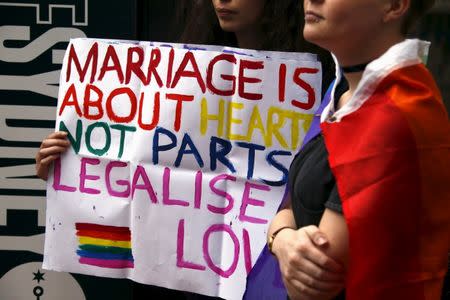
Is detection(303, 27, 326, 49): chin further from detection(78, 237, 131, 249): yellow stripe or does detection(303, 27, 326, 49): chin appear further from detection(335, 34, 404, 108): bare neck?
detection(78, 237, 131, 249): yellow stripe

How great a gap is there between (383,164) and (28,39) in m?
1.88

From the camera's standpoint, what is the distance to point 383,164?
3.59 feet

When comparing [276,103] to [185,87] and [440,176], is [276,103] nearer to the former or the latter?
[185,87]

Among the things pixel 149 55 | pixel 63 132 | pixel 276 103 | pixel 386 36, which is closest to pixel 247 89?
pixel 276 103

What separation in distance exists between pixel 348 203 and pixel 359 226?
4 cm

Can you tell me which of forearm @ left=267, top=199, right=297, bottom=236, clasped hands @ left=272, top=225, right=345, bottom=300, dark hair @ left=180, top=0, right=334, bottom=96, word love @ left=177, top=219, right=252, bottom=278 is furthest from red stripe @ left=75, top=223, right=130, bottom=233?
clasped hands @ left=272, top=225, right=345, bottom=300

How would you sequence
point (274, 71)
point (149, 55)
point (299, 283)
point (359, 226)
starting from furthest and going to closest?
point (149, 55) < point (274, 71) < point (299, 283) < point (359, 226)

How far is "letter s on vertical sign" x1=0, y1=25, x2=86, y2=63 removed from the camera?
2.63 metres

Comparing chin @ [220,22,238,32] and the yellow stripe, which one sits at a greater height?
chin @ [220,22,238,32]

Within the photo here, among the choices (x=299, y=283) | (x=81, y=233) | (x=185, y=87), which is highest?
(x=185, y=87)

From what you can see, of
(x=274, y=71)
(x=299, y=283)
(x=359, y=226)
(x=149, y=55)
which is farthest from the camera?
(x=149, y=55)

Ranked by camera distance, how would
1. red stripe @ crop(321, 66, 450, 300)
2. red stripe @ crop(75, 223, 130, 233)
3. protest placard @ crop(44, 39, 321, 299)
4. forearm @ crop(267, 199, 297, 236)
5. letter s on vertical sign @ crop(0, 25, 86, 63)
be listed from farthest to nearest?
letter s on vertical sign @ crop(0, 25, 86, 63)
red stripe @ crop(75, 223, 130, 233)
protest placard @ crop(44, 39, 321, 299)
forearm @ crop(267, 199, 297, 236)
red stripe @ crop(321, 66, 450, 300)

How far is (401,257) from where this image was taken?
44.5 inches

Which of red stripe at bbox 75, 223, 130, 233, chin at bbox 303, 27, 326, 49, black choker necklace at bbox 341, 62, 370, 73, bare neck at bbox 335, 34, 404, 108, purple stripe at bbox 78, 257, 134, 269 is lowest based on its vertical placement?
purple stripe at bbox 78, 257, 134, 269
